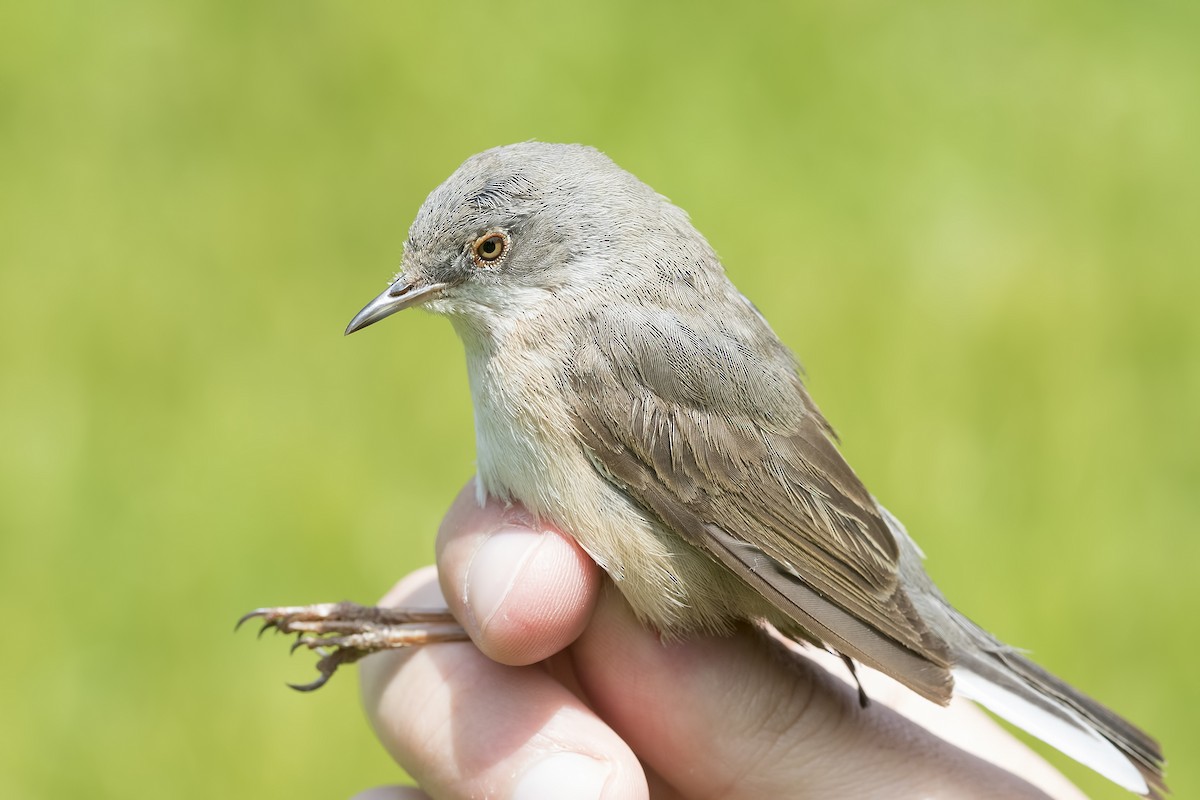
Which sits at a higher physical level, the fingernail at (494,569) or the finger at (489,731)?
the fingernail at (494,569)

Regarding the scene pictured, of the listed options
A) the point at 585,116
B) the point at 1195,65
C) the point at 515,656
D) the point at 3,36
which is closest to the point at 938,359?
the point at 585,116

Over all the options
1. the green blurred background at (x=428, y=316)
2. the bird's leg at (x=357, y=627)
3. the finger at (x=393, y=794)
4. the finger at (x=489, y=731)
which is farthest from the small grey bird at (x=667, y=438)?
the green blurred background at (x=428, y=316)

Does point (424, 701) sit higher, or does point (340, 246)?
point (340, 246)

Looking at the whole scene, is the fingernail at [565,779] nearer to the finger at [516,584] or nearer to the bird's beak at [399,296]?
the finger at [516,584]

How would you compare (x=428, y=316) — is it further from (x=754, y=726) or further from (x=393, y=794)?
(x=754, y=726)

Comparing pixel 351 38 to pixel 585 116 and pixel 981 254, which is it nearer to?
pixel 585 116
